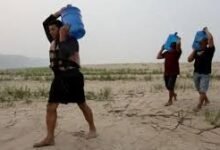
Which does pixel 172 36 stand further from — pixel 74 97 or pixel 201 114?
pixel 74 97

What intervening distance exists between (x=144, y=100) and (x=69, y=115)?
2199mm

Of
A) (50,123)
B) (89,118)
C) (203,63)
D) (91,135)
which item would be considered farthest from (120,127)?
(203,63)

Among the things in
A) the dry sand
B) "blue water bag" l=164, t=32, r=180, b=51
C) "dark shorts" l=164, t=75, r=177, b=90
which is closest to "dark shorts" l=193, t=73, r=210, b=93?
the dry sand

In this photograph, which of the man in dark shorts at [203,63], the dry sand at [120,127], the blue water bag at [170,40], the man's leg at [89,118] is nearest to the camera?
the man's leg at [89,118]

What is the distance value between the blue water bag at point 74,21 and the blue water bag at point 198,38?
3.17 meters

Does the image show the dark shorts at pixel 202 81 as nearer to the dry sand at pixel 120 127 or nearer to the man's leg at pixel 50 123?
the dry sand at pixel 120 127

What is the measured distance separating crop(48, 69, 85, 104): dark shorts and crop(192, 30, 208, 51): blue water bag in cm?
319

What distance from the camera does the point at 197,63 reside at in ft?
28.9

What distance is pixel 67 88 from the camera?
20.6ft

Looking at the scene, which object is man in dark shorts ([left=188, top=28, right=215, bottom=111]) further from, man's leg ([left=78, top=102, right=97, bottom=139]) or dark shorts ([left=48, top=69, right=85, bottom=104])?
dark shorts ([left=48, top=69, right=85, bottom=104])

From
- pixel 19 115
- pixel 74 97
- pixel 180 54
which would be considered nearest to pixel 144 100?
pixel 180 54

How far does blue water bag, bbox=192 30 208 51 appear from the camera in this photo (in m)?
8.65

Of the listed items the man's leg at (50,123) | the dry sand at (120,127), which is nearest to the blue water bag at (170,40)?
the dry sand at (120,127)

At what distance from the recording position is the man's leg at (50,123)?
20.5 ft
